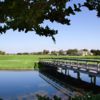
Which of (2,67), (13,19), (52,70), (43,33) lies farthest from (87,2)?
(2,67)

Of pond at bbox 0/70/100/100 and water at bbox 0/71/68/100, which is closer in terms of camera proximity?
pond at bbox 0/70/100/100

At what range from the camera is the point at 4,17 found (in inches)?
272

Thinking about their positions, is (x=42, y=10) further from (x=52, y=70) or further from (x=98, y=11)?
(x=52, y=70)

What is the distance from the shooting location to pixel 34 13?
21.7ft

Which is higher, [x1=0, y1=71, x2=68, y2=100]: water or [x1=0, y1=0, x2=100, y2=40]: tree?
[x1=0, y1=0, x2=100, y2=40]: tree

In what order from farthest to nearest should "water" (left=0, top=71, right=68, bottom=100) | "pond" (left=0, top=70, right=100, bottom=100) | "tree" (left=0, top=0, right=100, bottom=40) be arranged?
1. "water" (left=0, top=71, right=68, bottom=100)
2. "pond" (left=0, top=70, right=100, bottom=100)
3. "tree" (left=0, top=0, right=100, bottom=40)

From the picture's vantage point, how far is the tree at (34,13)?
21.4ft

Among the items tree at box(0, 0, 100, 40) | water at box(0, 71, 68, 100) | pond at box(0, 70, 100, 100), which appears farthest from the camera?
water at box(0, 71, 68, 100)

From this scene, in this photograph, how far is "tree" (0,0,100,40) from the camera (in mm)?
6512

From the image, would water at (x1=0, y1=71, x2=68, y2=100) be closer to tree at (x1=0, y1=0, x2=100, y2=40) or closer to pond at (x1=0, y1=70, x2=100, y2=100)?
pond at (x1=0, y1=70, x2=100, y2=100)

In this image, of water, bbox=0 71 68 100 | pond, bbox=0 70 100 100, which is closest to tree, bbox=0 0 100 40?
pond, bbox=0 70 100 100

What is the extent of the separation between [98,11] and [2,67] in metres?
79.7

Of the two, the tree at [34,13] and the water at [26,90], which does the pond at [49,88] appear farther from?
the tree at [34,13]

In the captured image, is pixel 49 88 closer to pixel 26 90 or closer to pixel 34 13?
pixel 26 90
